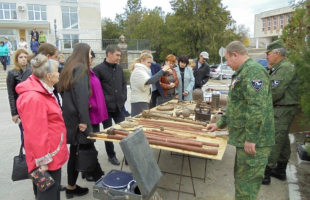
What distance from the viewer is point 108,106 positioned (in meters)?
3.75

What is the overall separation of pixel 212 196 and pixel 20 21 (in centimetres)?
2739

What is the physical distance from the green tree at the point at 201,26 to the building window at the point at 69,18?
12.0 m

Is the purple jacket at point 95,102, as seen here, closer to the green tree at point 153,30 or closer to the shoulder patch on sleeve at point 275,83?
the shoulder patch on sleeve at point 275,83

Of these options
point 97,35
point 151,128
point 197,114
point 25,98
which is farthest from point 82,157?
point 97,35

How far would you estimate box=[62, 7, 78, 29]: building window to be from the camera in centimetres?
2598

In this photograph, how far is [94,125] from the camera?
3.28m

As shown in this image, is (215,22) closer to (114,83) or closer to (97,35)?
(97,35)

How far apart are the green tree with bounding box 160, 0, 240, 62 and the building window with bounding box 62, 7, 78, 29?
11962 millimetres

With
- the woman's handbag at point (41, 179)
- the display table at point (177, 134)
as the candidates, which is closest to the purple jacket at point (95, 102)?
the display table at point (177, 134)

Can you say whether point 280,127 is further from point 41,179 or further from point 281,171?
point 41,179

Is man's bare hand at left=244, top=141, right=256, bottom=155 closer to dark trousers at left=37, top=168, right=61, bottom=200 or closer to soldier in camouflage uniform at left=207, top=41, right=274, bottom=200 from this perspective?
soldier in camouflage uniform at left=207, top=41, right=274, bottom=200

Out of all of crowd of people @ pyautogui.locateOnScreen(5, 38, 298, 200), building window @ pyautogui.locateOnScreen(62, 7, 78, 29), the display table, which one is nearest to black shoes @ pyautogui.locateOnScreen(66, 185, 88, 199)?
crowd of people @ pyautogui.locateOnScreen(5, 38, 298, 200)

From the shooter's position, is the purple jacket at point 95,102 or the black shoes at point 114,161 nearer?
the purple jacket at point 95,102

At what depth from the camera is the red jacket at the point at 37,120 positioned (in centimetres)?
186
